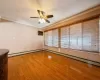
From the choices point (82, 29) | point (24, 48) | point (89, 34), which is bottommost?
point (24, 48)

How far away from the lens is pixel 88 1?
2551 millimetres

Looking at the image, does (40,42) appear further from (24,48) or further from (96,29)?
(96,29)

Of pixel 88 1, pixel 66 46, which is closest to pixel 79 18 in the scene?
pixel 88 1

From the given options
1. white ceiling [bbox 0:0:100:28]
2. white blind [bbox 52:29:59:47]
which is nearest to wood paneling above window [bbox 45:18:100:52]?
white blind [bbox 52:29:59:47]

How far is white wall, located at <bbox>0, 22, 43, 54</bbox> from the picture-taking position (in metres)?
5.27

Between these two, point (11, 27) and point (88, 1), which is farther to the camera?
point (11, 27)

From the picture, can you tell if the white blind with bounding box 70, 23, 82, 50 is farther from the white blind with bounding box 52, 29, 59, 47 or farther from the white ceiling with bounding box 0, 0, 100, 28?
the white blind with bounding box 52, 29, 59, 47

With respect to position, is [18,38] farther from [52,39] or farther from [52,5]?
[52,5]

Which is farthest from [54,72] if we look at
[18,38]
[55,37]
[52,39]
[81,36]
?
[18,38]

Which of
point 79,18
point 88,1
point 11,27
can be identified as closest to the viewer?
point 88,1

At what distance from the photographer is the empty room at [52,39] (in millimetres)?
2617

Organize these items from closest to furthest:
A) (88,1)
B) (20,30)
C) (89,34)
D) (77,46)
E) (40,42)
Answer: (88,1) → (89,34) → (77,46) → (20,30) → (40,42)

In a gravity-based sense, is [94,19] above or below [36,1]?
below

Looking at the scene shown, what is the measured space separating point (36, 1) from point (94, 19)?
2358mm
